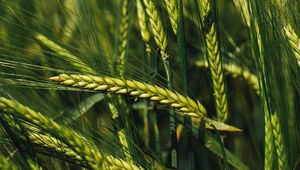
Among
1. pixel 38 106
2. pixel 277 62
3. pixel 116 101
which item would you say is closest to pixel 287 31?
pixel 277 62

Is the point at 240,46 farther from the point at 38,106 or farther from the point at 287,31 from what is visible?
the point at 38,106

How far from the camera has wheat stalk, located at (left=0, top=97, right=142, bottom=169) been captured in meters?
0.65

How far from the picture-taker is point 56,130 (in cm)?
66

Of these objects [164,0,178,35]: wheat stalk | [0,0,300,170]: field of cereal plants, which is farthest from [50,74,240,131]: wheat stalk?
[164,0,178,35]: wheat stalk

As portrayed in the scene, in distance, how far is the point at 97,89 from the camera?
2.39ft

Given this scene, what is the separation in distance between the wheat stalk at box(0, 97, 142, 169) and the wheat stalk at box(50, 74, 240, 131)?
0.07 m

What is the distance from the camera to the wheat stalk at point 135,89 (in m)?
0.72

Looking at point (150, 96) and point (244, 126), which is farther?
point (244, 126)

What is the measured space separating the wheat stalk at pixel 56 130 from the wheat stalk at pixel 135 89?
0.24ft

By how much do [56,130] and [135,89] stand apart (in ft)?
0.45

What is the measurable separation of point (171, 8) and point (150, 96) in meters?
0.15

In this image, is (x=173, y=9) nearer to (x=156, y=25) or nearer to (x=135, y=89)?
(x=156, y=25)

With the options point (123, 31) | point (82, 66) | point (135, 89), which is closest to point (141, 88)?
point (135, 89)

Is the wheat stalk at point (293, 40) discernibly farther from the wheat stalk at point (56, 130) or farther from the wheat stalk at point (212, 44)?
the wheat stalk at point (56, 130)
